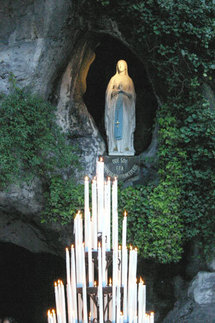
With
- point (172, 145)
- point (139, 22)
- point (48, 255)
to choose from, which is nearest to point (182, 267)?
point (172, 145)

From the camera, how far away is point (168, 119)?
5844 millimetres

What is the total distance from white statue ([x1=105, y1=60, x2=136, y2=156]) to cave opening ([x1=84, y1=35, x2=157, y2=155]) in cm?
34

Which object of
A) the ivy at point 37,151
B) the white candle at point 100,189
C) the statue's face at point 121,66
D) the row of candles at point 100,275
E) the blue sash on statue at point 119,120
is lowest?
the row of candles at point 100,275

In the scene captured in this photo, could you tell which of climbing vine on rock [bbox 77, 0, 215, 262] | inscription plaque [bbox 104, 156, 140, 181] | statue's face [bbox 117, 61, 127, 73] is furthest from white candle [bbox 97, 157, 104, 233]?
statue's face [bbox 117, 61, 127, 73]

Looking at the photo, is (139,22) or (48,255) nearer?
(139,22)

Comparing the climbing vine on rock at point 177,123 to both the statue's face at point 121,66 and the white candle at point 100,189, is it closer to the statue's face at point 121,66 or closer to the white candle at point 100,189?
the statue's face at point 121,66

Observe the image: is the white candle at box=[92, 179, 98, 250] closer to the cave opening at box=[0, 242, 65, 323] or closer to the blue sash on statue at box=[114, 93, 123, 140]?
the blue sash on statue at box=[114, 93, 123, 140]

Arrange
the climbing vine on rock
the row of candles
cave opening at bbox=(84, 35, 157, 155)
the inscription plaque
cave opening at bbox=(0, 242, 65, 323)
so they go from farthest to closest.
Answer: cave opening at bbox=(0, 242, 65, 323) → cave opening at bbox=(84, 35, 157, 155) → the inscription plaque → the climbing vine on rock → the row of candles

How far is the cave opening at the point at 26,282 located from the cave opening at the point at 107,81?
2.40m

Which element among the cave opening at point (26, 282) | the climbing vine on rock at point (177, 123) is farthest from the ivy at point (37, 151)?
the cave opening at point (26, 282)

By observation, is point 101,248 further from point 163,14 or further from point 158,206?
point 163,14

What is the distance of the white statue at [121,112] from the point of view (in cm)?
641

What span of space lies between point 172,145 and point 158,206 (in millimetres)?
854

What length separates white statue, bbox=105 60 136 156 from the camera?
6410 millimetres
